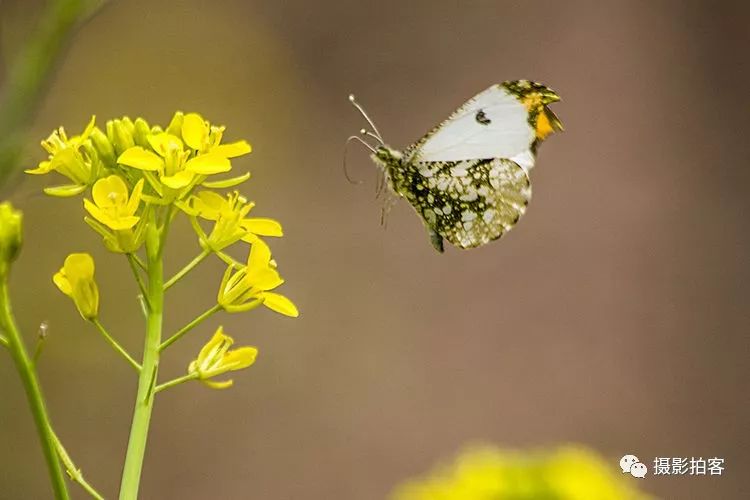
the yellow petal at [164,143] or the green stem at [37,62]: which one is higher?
the green stem at [37,62]

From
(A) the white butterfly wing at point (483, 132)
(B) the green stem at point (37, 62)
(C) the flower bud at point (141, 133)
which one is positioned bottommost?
(C) the flower bud at point (141, 133)

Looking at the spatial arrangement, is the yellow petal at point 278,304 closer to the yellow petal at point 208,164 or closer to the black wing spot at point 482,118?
the yellow petal at point 208,164

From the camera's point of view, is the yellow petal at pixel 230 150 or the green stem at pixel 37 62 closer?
the yellow petal at pixel 230 150

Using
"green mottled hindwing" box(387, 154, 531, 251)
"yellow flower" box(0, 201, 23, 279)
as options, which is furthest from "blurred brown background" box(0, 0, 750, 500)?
"yellow flower" box(0, 201, 23, 279)

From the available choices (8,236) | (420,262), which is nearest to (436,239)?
(8,236)

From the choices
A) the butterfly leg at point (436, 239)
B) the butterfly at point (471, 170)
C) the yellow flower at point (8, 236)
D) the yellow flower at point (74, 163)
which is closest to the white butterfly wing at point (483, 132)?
the butterfly at point (471, 170)

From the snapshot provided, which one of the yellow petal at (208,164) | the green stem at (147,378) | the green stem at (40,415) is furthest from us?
the yellow petal at (208,164)
